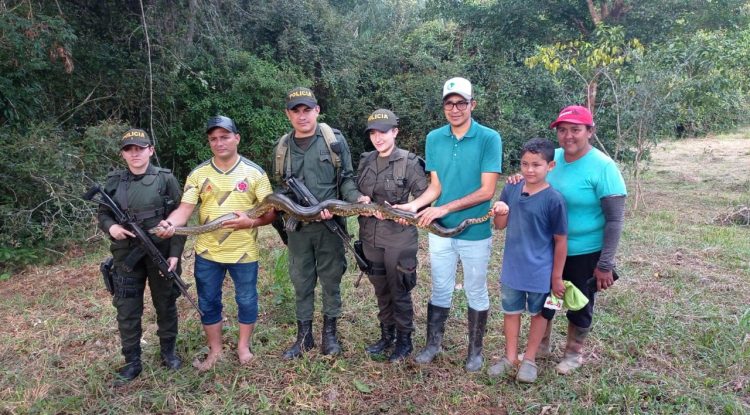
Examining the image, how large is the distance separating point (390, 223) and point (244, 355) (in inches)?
71.4

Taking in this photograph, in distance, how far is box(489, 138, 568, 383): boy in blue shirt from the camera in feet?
11.6

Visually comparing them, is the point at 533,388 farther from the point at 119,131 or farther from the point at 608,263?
the point at 119,131

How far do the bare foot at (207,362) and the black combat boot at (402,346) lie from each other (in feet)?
5.16

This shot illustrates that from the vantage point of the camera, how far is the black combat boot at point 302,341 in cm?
430

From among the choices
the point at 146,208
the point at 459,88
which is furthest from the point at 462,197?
the point at 146,208

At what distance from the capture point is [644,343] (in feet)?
14.7

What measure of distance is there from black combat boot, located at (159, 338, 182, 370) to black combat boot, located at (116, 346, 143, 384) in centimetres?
21

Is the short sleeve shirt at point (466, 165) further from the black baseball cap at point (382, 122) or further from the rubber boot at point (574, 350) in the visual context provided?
the rubber boot at point (574, 350)

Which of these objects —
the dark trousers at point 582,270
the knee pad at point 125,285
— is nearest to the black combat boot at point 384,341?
the dark trousers at point 582,270

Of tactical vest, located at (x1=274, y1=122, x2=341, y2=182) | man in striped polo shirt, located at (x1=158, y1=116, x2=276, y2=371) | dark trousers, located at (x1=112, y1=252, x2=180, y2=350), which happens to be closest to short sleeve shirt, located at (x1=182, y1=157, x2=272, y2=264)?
man in striped polo shirt, located at (x1=158, y1=116, x2=276, y2=371)

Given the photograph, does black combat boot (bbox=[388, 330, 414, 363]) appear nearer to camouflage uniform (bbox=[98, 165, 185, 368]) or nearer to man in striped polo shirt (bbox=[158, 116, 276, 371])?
man in striped polo shirt (bbox=[158, 116, 276, 371])

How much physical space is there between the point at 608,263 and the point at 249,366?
3143mm

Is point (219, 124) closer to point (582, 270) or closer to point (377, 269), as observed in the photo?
point (377, 269)

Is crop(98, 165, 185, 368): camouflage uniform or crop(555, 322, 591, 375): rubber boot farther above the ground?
crop(98, 165, 185, 368): camouflage uniform
